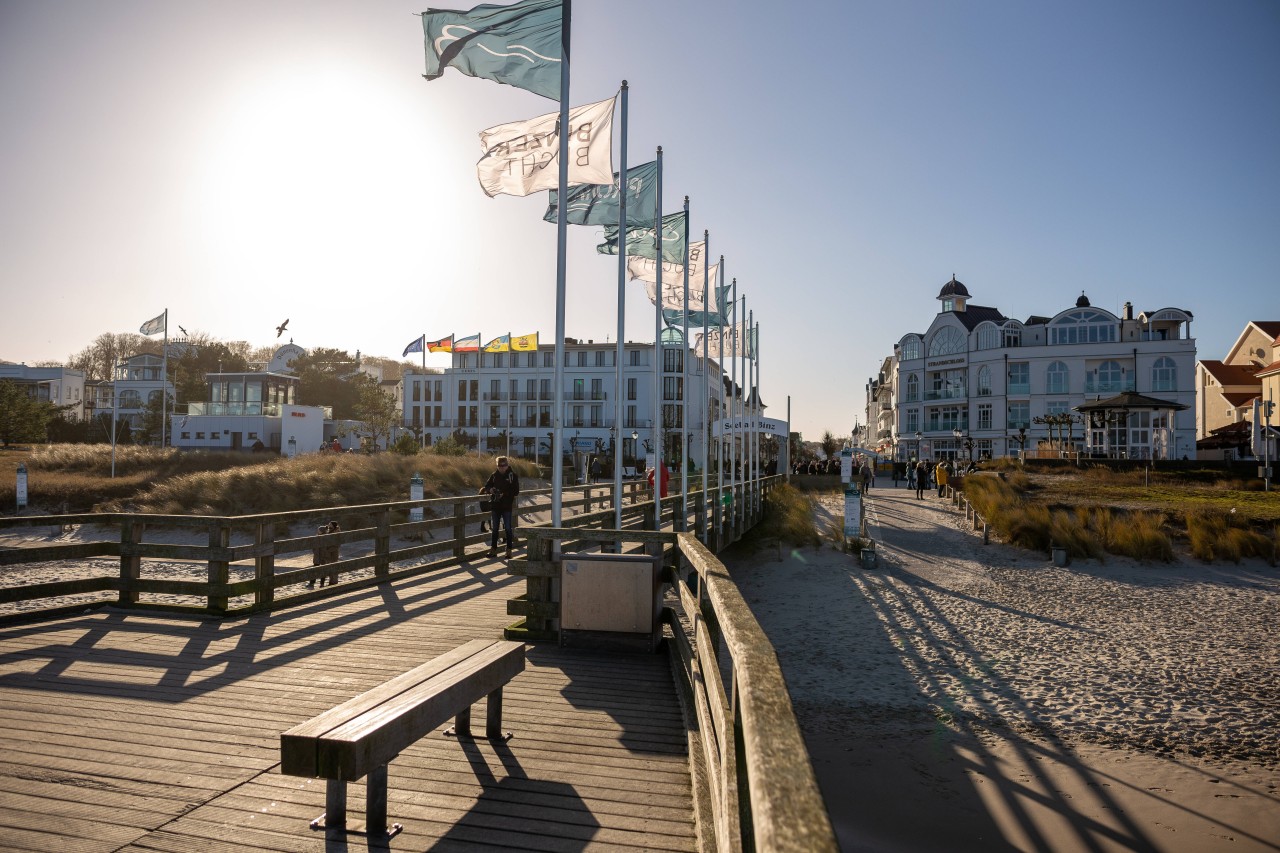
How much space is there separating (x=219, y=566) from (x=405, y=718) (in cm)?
619

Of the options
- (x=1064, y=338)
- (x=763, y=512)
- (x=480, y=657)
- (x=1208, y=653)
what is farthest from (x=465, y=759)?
(x=1064, y=338)

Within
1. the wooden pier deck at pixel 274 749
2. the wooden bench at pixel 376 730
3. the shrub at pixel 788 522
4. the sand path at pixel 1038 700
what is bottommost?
the sand path at pixel 1038 700

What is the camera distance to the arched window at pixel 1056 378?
2365 inches

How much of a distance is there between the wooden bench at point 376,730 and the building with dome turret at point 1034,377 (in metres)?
51.7

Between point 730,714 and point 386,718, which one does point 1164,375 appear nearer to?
point 730,714

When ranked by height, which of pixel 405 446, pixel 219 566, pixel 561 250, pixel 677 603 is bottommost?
pixel 677 603

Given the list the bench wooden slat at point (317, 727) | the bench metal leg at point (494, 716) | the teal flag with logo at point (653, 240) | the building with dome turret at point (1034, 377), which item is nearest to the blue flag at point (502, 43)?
the teal flag with logo at point (653, 240)

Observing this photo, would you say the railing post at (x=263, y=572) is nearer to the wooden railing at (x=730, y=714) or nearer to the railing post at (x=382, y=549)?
the railing post at (x=382, y=549)

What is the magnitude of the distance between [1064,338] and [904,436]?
1455 cm

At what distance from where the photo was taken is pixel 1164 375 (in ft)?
187

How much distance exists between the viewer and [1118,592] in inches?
711

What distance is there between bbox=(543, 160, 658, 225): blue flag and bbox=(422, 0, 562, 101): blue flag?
205cm

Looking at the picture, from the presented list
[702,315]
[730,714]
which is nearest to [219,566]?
[730,714]

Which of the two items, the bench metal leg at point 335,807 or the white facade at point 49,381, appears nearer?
the bench metal leg at point 335,807
